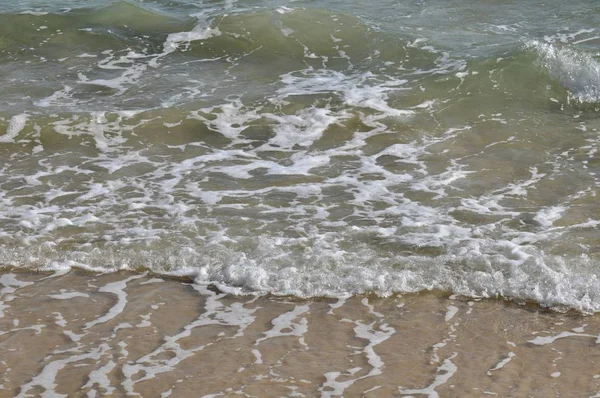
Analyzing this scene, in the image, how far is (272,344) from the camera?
4.84m

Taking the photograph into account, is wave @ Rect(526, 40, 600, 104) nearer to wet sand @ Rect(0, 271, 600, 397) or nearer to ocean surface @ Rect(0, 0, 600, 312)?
ocean surface @ Rect(0, 0, 600, 312)

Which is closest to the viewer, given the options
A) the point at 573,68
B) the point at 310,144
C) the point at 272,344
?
the point at 272,344

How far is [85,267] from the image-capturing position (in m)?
5.84

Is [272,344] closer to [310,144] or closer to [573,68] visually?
[310,144]

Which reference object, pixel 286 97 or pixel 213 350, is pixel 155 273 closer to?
pixel 213 350

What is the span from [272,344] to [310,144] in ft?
11.9

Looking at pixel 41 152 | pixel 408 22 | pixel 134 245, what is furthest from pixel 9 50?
pixel 134 245

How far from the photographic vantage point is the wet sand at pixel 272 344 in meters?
4.41

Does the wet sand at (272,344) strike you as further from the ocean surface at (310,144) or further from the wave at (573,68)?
the wave at (573,68)

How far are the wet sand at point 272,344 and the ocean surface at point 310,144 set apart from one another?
245mm

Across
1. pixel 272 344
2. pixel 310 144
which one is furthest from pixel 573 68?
pixel 272 344

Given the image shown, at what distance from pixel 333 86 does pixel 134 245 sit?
431 cm

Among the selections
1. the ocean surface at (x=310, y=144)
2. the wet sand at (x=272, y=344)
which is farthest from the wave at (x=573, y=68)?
the wet sand at (x=272, y=344)

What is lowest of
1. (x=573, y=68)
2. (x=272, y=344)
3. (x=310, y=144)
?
(x=272, y=344)
